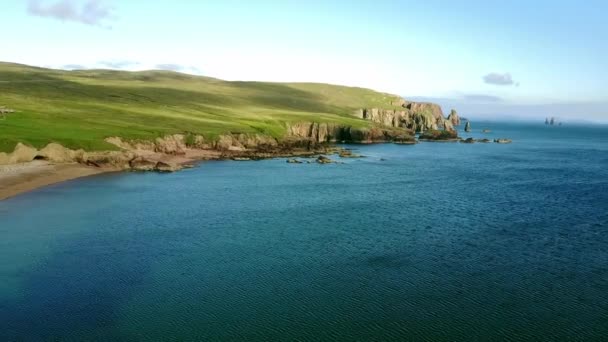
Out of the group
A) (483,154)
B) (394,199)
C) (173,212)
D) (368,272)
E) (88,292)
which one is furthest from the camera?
(483,154)

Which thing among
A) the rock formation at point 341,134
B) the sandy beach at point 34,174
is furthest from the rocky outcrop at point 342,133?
the sandy beach at point 34,174

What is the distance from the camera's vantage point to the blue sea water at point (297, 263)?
29500mm

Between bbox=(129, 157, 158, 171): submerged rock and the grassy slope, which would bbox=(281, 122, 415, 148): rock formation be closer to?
the grassy slope

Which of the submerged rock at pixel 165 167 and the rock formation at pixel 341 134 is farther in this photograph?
the rock formation at pixel 341 134

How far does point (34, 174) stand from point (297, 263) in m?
48.3

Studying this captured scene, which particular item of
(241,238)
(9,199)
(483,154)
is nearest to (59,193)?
(9,199)

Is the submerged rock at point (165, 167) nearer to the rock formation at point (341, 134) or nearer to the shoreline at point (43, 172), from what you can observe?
the shoreline at point (43, 172)

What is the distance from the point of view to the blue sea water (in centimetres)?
2950

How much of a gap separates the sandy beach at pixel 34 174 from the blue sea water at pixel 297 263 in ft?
7.93

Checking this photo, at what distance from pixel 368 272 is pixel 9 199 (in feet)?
145

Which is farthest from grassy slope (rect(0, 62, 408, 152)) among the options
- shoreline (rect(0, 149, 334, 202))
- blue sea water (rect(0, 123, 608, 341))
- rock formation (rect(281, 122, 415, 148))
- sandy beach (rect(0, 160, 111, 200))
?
blue sea water (rect(0, 123, 608, 341))

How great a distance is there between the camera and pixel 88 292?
33.3m

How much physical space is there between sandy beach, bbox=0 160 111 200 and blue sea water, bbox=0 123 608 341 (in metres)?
2.42

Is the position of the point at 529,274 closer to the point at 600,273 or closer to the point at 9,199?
the point at 600,273
